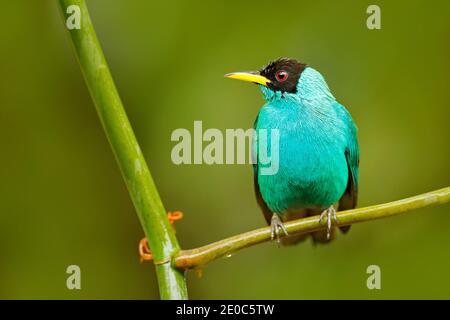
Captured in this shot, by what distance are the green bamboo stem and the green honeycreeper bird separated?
1.42 metres

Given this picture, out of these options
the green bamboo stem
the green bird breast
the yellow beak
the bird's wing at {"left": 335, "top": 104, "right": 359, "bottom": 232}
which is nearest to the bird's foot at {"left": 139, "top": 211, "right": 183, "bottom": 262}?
the green bamboo stem

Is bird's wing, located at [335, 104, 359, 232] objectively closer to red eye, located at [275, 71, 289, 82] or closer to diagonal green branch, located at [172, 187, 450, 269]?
red eye, located at [275, 71, 289, 82]

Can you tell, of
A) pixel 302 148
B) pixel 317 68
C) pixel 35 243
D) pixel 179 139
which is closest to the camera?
pixel 179 139

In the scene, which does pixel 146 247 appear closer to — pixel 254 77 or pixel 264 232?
pixel 264 232

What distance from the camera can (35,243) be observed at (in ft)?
11.0

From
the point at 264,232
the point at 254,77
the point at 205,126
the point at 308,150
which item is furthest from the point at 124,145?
the point at 205,126

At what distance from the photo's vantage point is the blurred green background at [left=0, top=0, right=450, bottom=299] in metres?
3.30

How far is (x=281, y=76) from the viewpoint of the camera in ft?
9.63

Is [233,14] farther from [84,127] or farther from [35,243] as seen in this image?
[35,243]

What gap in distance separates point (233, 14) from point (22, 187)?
1425 mm

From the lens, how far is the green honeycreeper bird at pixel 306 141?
293 centimetres

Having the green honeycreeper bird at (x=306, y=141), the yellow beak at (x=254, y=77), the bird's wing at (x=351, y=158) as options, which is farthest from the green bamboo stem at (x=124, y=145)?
the bird's wing at (x=351, y=158)

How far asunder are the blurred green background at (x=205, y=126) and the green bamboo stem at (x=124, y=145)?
1730 millimetres

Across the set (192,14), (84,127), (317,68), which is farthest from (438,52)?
(84,127)
